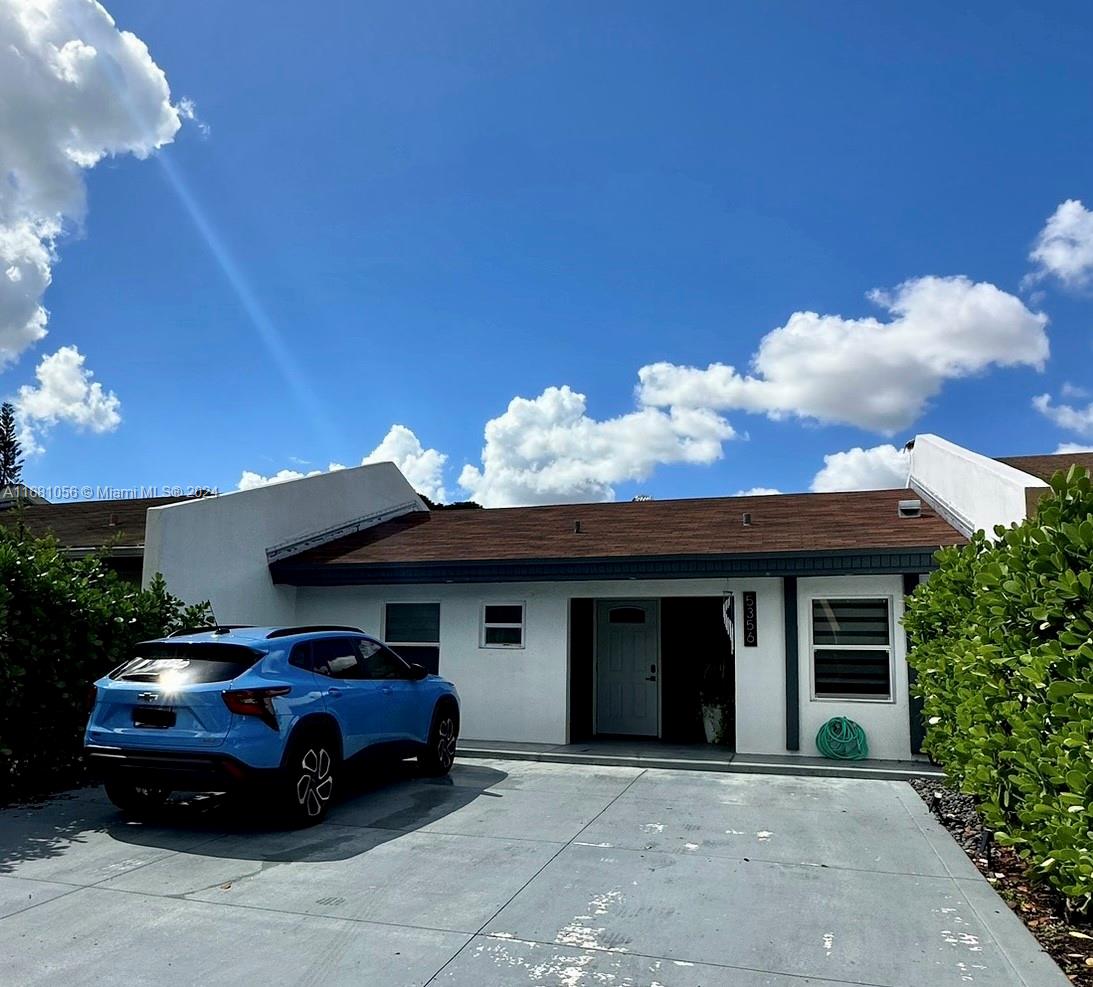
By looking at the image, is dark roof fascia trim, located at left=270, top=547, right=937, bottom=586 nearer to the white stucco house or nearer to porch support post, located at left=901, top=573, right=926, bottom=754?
the white stucco house

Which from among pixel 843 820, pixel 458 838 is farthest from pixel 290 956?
pixel 843 820

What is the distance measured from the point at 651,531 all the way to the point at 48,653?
8493 mm

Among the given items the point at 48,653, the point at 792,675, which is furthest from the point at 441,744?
the point at 792,675

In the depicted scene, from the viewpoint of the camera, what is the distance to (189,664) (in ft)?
21.8

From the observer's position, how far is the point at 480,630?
40.7 feet

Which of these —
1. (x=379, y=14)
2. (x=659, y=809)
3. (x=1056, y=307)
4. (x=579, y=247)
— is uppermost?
(x=379, y=14)

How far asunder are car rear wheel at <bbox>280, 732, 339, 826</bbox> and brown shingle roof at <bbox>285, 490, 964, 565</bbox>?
17.0 ft

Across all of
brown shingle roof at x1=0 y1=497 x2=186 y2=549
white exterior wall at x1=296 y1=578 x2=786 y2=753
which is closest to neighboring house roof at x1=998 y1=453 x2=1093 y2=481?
white exterior wall at x1=296 y1=578 x2=786 y2=753

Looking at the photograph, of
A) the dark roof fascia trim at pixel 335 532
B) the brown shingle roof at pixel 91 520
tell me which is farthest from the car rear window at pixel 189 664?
the dark roof fascia trim at pixel 335 532

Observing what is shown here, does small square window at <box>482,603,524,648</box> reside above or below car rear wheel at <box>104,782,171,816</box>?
above

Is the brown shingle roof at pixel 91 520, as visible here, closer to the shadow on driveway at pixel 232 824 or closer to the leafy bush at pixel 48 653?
the leafy bush at pixel 48 653

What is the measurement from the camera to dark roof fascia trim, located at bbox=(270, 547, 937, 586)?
10297 millimetres

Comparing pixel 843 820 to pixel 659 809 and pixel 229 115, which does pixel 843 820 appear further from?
pixel 229 115

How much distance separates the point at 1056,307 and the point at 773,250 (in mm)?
5174
